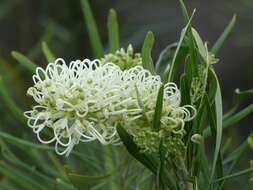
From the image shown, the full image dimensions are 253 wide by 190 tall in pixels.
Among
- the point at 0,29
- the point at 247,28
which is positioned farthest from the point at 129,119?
the point at 0,29

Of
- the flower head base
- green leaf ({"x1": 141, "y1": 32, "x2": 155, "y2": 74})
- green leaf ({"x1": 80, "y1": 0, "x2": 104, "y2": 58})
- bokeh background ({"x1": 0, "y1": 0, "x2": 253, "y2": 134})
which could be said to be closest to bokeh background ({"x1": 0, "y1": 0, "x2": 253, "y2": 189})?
bokeh background ({"x1": 0, "y1": 0, "x2": 253, "y2": 134})

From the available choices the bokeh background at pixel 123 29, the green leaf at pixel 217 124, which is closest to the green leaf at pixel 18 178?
the green leaf at pixel 217 124

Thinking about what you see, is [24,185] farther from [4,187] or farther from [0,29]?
[0,29]

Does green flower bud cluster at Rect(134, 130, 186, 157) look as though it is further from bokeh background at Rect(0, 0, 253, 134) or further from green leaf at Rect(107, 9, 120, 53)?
bokeh background at Rect(0, 0, 253, 134)

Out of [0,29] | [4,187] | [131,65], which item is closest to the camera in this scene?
[131,65]

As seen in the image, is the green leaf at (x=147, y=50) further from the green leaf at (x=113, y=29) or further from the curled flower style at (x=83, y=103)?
the green leaf at (x=113, y=29)

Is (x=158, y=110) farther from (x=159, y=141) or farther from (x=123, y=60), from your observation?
(x=123, y=60)
